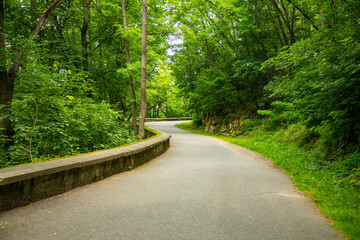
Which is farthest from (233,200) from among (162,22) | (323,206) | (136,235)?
(162,22)

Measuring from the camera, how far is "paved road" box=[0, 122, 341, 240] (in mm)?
2752

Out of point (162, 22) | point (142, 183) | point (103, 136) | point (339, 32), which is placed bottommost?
point (142, 183)

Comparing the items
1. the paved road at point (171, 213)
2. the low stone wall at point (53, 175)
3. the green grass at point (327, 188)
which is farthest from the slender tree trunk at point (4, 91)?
the green grass at point (327, 188)

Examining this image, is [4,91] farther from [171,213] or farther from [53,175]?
[171,213]

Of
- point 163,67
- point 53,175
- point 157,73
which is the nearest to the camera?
point 53,175

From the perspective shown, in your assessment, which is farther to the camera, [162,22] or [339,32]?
[162,22]

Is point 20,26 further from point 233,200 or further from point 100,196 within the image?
point 233,200

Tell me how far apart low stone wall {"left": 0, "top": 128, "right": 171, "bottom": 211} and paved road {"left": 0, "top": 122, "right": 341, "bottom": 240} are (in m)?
0.17

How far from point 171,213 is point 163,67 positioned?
1430 cm

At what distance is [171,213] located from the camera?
132 inches

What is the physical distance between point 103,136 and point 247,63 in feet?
41.0

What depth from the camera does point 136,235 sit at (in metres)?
2.69

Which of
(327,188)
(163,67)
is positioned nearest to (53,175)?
(327,188)

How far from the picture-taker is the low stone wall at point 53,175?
317 centimetres
